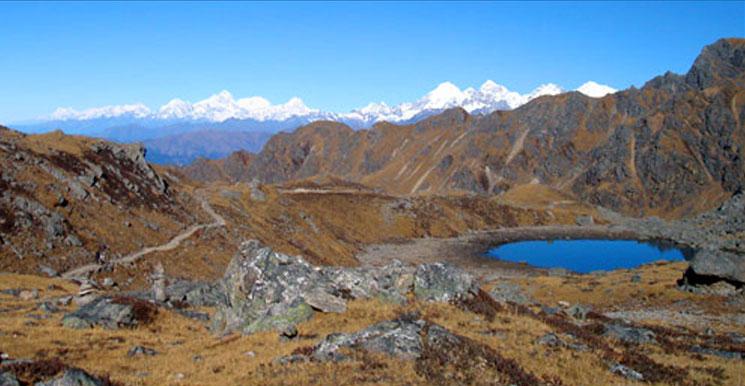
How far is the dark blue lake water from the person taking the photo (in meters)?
137

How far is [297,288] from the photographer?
88.8 feet

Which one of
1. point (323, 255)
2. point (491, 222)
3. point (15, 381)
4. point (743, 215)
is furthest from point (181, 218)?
point (743, 215)

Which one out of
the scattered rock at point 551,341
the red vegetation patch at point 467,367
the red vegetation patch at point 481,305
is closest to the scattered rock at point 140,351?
the red vegetation patch at point 467,367

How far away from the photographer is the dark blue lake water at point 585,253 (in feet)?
449

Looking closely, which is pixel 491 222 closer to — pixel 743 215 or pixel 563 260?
pixel 563 260

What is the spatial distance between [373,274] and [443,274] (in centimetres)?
406

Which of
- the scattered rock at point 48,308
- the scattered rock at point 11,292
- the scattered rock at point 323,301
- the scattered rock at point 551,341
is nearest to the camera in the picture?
the scattered rock at point 551,341

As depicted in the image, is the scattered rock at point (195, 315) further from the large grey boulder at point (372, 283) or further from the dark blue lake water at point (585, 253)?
the dark blue lake water at point (585, 253)

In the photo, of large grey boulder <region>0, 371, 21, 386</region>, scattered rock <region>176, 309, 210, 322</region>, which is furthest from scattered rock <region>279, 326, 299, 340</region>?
scattered rock <region>176, 309, 210, 322</region>

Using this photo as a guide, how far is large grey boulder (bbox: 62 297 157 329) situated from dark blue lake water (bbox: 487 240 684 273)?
112 m

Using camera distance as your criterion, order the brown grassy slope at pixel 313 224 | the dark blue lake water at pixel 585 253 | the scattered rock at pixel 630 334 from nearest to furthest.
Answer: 1. the scattered rock at pixel 630 334
2. the brown grassy slope at pixel 313 224
3. the dark blue lake water at pixel 585 253

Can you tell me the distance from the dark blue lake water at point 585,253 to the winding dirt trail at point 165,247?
7417 cm

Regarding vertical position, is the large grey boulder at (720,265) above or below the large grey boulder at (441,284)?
below

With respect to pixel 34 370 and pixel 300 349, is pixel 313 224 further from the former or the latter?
pixel 34 370
